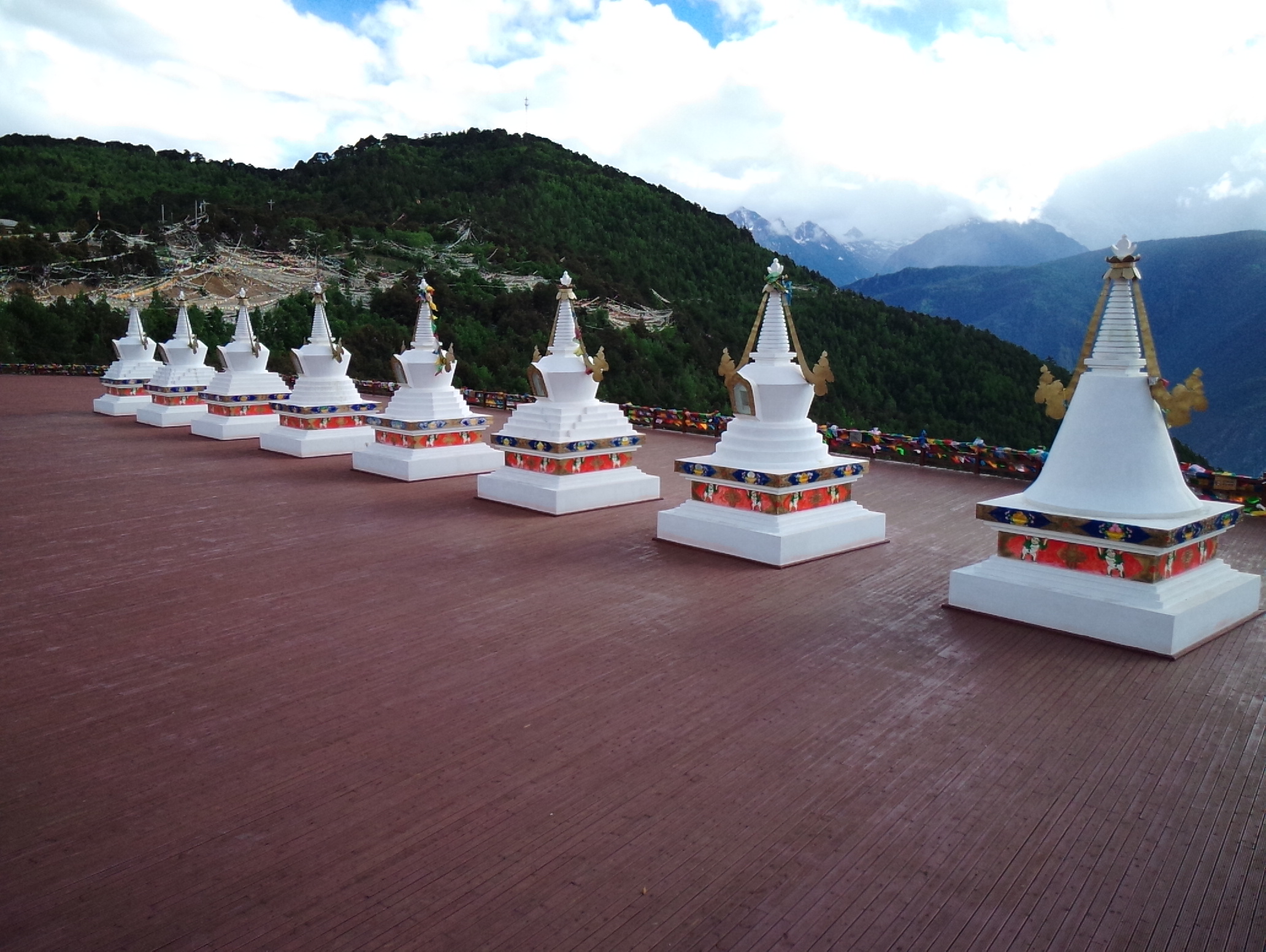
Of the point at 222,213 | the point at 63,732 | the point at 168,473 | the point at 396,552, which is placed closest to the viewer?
the point at 63,732

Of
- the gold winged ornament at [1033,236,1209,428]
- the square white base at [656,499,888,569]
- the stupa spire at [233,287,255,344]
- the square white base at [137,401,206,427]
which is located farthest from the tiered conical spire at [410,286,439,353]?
the gold winged ornament at [1033,236,1209,428]

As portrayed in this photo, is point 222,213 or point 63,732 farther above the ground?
point 222,213

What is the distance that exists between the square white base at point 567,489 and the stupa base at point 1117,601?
14.4 feet

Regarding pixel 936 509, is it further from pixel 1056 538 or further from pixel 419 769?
pixel 419 769

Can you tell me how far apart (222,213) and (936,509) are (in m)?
37.2

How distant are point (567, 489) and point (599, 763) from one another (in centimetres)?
572

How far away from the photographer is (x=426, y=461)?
11.8 m

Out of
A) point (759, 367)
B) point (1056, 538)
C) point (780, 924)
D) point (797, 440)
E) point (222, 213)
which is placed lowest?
point (780, 924)

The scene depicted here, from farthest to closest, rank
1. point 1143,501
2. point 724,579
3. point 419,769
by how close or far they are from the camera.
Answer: point 724,579, point 1143,501, point 419,769

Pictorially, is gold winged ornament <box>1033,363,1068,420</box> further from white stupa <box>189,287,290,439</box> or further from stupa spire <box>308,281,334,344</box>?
white stupa <box>189,287,290,439</box>

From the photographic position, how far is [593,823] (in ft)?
12.1

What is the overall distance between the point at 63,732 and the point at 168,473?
846cm

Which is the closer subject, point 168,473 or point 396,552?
point 396,552

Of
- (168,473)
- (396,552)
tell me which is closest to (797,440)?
(396,552)
